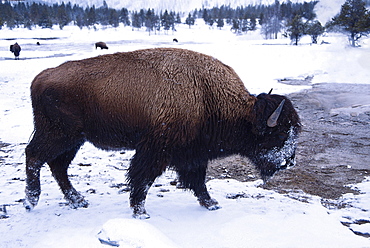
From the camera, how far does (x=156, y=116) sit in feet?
10.6

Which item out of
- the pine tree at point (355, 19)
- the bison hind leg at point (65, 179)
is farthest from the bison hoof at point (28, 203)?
the pine tree at point (355, 19)

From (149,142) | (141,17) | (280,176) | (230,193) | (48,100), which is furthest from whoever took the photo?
(141,17)

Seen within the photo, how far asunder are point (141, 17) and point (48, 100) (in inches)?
4275

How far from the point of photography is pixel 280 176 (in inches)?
183

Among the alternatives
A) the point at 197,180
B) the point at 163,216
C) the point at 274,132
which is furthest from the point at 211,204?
the point at 274,132

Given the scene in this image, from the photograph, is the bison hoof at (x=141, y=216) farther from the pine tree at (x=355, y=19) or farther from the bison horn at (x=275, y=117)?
the pine tree at (x=355, y=19)

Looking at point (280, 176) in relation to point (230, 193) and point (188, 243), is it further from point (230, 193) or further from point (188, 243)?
point (188, 243)

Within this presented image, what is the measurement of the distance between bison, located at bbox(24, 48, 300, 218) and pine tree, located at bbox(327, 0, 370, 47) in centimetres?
2648

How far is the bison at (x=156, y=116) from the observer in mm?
3262

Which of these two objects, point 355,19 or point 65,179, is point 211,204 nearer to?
point 65,179

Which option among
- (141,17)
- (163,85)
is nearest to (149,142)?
(163,85)

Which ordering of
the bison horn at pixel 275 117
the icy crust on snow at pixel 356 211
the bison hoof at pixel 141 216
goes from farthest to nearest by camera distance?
the bison hoof at pixel 141 216
the icy crust on snow at pixel 356 211
the bison horn at pixel 275 117

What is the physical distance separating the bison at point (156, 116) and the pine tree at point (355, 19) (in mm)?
26481

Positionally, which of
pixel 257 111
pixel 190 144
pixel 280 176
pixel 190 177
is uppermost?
pixel 257 111
